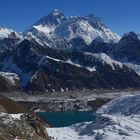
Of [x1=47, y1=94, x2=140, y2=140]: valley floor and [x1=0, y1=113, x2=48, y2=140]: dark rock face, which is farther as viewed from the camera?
[x1=47, y1=94, x2=140, y2=140]: valley floor

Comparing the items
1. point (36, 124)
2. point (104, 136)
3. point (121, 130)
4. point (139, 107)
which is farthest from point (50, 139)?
point (139, 107)

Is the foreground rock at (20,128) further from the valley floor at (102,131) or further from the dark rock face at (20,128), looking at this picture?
the valley floor at (102,131)

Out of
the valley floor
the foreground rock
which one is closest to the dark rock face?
the foreground rock

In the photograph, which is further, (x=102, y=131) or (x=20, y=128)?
(x=102, y=131)

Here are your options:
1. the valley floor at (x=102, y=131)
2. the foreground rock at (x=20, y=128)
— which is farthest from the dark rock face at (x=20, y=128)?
the valley floor at (x=102, y=131)

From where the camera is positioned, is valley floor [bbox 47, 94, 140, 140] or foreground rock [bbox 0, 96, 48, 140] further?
valley floor [bbox 47, 94, 140, 140]

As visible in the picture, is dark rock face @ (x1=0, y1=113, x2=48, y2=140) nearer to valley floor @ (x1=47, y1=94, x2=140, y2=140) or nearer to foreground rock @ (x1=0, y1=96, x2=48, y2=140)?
foreground rock @ (x1=0, y1=96, x2=48, y2=140)

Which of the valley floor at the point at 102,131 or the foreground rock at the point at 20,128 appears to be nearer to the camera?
the foreground rock at the point at 20,128

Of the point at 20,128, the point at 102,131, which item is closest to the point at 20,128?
the point at 20,128

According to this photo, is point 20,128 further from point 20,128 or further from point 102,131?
point 102,131

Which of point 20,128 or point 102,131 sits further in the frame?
point 102,131

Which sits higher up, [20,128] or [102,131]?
[20,128]
